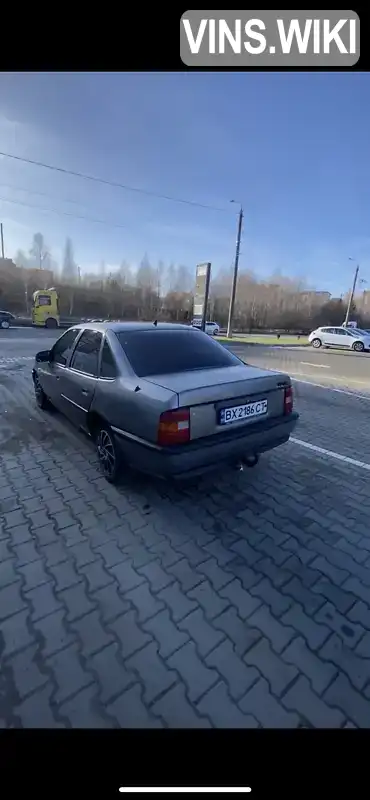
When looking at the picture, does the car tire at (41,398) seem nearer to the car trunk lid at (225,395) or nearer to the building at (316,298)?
the car trunk lid at (225,395)

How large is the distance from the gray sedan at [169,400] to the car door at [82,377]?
0.4 inches

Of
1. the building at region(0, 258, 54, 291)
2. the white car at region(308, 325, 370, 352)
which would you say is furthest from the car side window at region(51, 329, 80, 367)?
the building at region(0, 258, 54, 291)

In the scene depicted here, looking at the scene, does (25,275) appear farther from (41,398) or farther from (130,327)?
(130,327)

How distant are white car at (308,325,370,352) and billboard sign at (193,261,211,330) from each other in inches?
332

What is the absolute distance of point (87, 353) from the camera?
371cm

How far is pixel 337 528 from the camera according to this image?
2.79 metres

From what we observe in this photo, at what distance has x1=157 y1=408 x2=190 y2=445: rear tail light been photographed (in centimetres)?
249

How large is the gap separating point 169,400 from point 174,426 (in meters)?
0.19

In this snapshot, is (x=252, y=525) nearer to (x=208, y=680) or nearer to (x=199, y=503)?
(x=199, y=503)

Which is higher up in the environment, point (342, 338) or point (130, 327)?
point (130, 327)

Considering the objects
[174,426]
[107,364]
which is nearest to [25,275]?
[107,364]

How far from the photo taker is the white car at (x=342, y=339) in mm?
22562

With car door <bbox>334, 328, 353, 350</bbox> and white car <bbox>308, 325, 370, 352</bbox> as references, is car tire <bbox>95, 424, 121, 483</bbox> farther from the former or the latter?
car door <bbox>334, 328, 353, 350</bbox>
